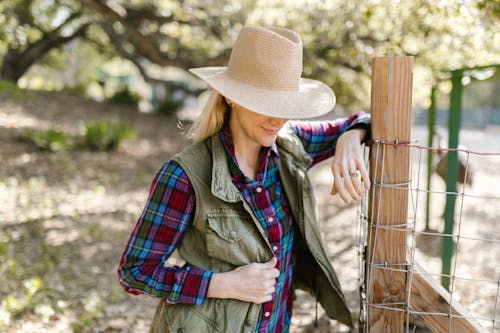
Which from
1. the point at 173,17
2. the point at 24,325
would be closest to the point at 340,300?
the point at 24,325

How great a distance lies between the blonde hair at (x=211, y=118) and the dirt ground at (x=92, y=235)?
28.3 inches

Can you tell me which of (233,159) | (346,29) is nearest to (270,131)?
(233,159)

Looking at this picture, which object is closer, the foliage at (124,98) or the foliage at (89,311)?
the foliage at (89,311)

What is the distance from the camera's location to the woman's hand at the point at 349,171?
1521 mm

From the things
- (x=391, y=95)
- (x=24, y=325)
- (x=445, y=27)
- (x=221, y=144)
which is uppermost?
(x=445, y=27)

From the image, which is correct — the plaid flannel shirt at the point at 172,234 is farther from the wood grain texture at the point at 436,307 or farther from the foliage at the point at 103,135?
the foliage at the point at 103,135

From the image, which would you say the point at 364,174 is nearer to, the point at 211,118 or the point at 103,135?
the point at 211,118

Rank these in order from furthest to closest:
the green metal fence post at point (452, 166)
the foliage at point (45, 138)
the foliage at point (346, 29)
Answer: the foliage at point (45, 138) < the foliage at point (346, 29) < the green metal fence post at point (452, 166)

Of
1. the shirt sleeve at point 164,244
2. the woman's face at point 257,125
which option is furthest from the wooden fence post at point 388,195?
Answer: the shirt sleeve at point 164,244

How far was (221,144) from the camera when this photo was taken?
5.38 feet

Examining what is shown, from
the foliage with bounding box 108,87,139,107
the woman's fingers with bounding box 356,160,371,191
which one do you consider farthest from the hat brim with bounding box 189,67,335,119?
the foliage with bounding box 108,87,139,107

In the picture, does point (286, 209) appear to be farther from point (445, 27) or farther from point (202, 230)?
point (445, 27)

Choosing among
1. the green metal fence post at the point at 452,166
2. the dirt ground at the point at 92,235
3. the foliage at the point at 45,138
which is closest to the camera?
the dirt ground at the point at 92,235

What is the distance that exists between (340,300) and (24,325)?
240 cm
